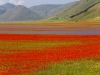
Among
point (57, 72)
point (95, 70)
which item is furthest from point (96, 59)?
point (57, 72)

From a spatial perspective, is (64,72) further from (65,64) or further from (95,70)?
(65,64)

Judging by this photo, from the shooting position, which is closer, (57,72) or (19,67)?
(57,72)

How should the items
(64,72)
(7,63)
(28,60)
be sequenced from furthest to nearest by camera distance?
(28,60) → (7,63) → (64,72)

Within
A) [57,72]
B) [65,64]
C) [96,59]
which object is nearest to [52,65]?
[65,64]

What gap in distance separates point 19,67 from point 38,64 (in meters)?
2.49

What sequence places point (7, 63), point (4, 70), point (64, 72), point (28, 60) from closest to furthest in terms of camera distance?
point (64, 72) → point (4, 70) → point (7, 63) → point (28, 60)

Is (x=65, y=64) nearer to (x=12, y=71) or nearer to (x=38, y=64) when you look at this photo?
(x=38, y=64)

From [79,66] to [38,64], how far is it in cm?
478

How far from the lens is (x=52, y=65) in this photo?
1148 inches

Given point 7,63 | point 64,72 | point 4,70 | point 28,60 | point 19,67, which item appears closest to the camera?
point 64,72

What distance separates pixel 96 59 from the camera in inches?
1299

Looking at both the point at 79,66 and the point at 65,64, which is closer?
the point at 79,66

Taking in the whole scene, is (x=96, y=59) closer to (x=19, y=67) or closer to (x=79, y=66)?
(x=79, y=66)

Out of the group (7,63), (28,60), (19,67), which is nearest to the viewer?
(19,67)
